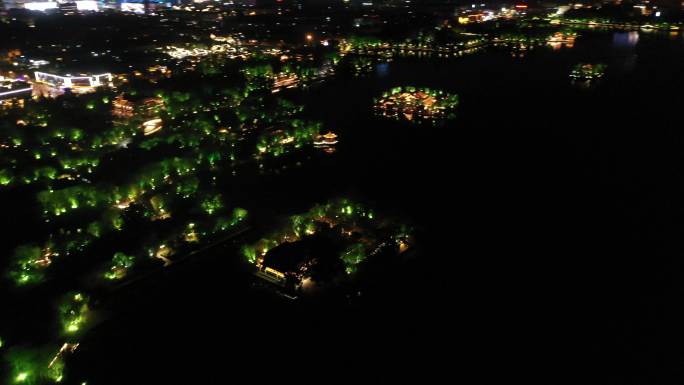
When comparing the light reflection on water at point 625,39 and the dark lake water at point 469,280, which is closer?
the dark lake water at point 469,280

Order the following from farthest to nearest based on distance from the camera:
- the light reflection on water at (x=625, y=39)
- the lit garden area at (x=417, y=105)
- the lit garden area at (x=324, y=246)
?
the light reflection on water at (x=625, y=39)
the lit garden area at (x=417, y=105)
the lit garden area at (x=324, y=246)

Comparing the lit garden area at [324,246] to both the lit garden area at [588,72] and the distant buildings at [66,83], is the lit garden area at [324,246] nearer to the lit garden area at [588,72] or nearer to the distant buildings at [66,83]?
the lit garden area at [588,72]

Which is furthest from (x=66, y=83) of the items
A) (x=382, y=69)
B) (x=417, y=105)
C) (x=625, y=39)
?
(x=625, y=39)

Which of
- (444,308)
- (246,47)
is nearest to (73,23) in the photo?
(246,47)

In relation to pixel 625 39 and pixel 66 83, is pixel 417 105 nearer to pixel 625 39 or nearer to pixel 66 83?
pixel 66 83

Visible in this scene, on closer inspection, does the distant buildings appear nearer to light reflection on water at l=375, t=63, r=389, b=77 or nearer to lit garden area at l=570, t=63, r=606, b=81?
light reflection on water at l=375, t=63, r=389, b=77

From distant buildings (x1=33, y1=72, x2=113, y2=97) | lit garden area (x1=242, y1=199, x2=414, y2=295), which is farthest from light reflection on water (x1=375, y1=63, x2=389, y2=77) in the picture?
lit garden area (x1=242, y1=199, x2=414, y2=295)

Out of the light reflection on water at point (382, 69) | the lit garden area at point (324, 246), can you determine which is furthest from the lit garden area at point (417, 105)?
the lit garden area at point (324, 246)
